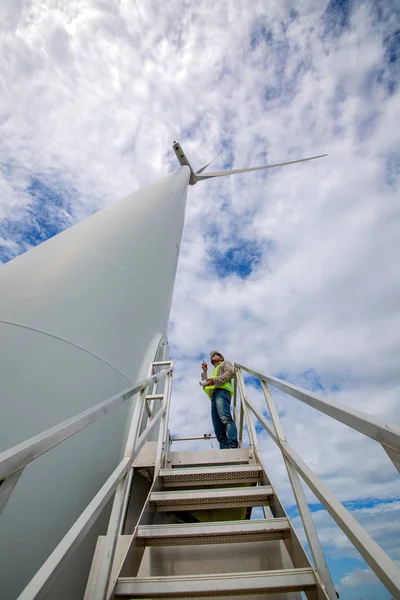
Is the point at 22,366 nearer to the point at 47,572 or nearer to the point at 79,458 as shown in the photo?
the point at 79,458

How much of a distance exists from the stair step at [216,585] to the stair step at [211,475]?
3.54ft

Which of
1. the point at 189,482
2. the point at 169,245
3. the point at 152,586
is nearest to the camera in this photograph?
the point at 152,586

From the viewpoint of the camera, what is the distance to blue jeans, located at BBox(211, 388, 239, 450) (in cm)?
382

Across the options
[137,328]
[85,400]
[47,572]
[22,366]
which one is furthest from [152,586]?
[137,328]

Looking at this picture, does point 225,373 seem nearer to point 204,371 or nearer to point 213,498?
point 204,371

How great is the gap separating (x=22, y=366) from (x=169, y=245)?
374cm

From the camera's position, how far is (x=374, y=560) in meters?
0.91

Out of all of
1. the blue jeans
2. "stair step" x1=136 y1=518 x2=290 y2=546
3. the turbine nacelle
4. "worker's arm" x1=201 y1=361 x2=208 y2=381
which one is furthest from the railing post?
the turbine nacelle

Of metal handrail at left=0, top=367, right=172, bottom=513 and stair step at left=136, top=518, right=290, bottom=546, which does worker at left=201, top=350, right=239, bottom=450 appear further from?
metal handrail at left=0, top=367, right=172, bottom=513

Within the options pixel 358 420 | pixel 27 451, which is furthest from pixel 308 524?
pixel 27 451

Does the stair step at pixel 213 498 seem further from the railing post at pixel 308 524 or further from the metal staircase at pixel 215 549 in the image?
the railing post at pixel 308 524

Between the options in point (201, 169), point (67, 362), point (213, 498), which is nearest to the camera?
point (213, 498)

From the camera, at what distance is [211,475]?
8.46 ft

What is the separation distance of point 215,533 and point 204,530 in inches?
2.8
